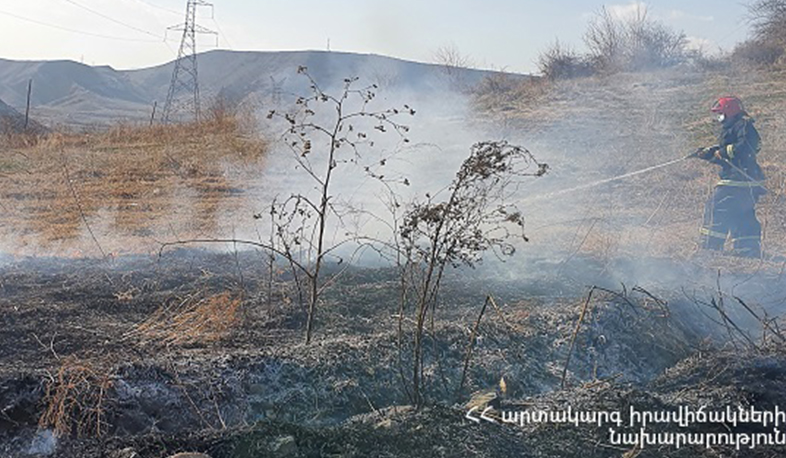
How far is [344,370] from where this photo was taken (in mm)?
4871

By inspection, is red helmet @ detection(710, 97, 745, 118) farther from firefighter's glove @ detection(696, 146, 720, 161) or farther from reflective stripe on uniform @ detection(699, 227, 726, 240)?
reflective stripe on uniform @ detection(699, 227, 726, 240)

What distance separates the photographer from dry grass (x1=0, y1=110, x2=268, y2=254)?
11781 millimetres

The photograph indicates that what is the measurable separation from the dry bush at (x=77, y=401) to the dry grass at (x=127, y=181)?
18.9 feet

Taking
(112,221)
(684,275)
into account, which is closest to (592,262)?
(684,275)

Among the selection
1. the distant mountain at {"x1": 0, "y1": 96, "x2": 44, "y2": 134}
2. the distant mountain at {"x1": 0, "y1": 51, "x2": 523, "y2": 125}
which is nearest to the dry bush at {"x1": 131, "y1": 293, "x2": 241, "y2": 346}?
the distant mountain at {"x1": 0, "y1": 96, "x2": 44, "y2": 134}

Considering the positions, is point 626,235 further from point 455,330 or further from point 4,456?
point 4,456

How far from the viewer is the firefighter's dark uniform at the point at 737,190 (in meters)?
9.18

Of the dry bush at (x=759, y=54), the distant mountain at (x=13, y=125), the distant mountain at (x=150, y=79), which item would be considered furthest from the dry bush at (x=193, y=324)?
the distant mountain at (x=150, y=79)

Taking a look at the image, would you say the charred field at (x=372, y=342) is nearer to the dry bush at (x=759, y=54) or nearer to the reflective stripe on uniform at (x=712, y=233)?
the reflective stripe on uniform at (x=712, y=233)

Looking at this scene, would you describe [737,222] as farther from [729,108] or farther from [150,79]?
[150,79]

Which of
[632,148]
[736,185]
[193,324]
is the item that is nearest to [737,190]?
[736,185]

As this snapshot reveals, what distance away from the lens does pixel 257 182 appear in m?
16.0

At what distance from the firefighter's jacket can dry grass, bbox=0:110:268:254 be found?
773 centimetres

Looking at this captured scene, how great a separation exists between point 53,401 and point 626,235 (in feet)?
28.6
